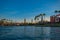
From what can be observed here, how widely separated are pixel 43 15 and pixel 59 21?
30.1 meters

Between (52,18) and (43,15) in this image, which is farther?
(43,15)

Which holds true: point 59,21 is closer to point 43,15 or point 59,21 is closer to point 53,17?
point 53,17

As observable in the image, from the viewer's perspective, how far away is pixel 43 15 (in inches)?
7215

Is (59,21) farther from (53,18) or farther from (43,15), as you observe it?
(43,15)

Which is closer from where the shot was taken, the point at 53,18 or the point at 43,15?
the point at 53,18

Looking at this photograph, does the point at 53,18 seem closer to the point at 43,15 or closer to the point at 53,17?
the point at 53,17

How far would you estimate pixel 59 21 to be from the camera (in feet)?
518

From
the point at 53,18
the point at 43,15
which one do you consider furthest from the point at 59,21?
the point at 43,15

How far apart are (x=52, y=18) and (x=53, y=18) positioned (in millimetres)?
1375

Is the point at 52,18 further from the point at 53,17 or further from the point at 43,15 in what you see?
the point at 43,15

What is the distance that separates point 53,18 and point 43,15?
93.6 ft

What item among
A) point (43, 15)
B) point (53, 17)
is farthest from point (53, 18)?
point (43, 15)

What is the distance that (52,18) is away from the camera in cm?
15538

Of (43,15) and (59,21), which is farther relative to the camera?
(43,15)
